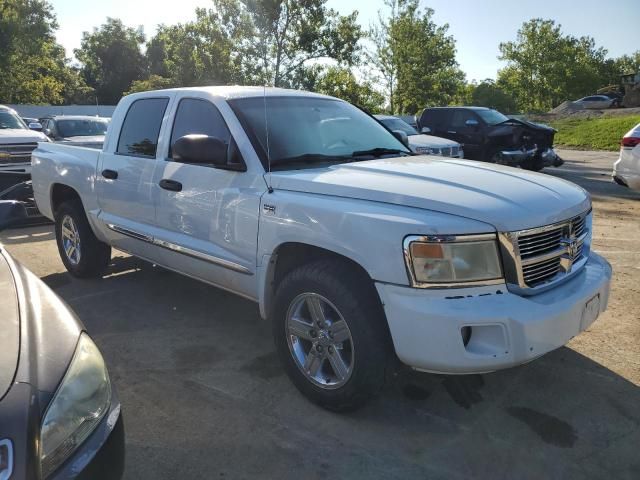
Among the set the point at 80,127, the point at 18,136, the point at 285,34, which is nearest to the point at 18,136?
the point at 18,136

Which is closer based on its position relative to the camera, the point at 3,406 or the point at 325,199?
the point at 3,406

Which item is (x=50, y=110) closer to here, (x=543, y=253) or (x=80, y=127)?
(x=80, y=127)

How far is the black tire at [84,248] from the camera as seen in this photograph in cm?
528

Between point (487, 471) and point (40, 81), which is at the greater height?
point (40, 81)

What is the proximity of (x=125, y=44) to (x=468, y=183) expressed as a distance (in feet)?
216

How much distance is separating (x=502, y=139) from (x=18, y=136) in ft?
34.5

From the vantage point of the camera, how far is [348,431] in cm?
291

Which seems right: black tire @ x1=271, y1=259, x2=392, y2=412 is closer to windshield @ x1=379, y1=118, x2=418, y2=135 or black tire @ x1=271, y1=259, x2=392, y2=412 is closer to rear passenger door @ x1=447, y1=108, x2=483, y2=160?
windshield @ x1=379, y1=118, x2=418, y2=135

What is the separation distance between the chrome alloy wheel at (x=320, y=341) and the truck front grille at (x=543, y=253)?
90 centimetres

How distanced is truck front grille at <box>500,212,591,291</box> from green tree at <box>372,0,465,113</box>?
107ft

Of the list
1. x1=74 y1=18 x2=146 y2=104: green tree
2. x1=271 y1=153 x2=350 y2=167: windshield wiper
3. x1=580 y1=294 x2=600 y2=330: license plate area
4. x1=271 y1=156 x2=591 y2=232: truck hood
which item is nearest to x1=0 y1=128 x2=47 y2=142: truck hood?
x1=271 y1=153 x2=350 y2=167: windshield wiper

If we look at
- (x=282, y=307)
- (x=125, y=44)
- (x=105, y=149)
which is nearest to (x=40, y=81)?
(x=125, y=44)

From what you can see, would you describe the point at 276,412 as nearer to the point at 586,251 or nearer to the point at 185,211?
the point at 185,211

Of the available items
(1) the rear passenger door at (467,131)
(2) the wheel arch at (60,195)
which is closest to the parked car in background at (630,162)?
(1) the rear passenger door at (467,131)
